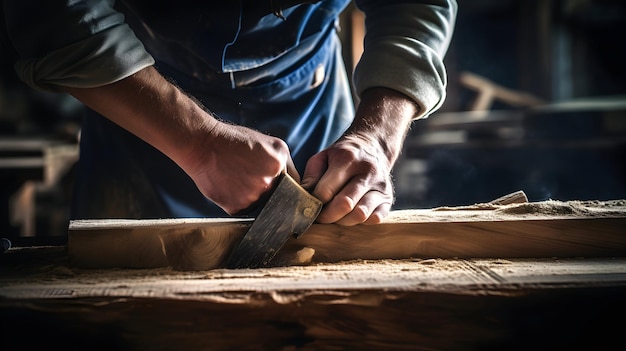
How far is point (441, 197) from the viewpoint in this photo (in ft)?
16.4

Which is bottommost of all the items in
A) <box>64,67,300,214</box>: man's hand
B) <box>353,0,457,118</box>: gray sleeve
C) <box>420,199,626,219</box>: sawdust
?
<box>64,67,300,214</box>: man's hand

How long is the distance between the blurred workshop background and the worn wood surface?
0.58m

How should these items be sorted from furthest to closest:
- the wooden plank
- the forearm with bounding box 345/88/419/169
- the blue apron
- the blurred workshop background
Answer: the blurred workshop background < the blue apron < the forearm with bounding box 345/88/419/169 < the wooden plank

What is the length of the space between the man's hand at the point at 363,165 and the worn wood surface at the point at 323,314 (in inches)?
10.3

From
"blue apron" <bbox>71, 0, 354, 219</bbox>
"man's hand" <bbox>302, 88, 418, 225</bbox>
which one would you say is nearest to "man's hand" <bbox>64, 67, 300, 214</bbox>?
"man's hand" <bbox>302, 88, 418, 225</bbox>

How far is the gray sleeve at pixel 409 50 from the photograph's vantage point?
1.67 m

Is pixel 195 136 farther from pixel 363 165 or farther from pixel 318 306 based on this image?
pixel 318 306

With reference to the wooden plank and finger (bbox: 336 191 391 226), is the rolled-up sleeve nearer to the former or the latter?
the wooden plank

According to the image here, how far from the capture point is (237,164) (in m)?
1.27

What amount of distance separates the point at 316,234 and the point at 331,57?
3.43 ft

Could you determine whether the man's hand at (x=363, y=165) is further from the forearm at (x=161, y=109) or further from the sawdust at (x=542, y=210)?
the forearm at (x=161, y=109)

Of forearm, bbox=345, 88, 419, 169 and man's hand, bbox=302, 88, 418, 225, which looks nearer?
man's hand, bbox=302, 88, 418, 225

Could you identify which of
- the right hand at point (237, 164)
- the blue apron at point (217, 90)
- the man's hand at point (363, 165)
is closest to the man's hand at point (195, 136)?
the right hand at point (237, 164)

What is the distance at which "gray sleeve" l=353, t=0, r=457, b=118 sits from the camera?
1.67 m
